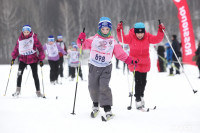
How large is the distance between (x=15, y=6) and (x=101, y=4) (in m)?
9.90

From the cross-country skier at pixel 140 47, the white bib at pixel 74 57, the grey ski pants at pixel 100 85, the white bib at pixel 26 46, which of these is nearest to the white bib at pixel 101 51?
the grey ski pants at pixel 100 85

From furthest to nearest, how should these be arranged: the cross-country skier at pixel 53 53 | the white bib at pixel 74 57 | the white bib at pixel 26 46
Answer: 1. the white bib at pixel 74 57
2. the cross-country skier at pixel 53 53
3. the white bib at pixel 26 46

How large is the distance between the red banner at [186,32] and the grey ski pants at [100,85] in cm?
1030

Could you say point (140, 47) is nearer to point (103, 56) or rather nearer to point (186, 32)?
point (103, 56)

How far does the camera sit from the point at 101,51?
4.21m

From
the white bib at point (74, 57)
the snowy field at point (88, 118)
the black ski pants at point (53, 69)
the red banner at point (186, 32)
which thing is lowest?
the snowy field at point (88, 118)

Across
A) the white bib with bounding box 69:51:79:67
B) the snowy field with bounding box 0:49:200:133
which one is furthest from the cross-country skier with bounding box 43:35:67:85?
the snowy field with bounding box 0:49:200:133

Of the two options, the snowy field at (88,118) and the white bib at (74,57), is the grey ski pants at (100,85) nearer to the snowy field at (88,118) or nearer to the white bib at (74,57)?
the snowy field at (88,118)

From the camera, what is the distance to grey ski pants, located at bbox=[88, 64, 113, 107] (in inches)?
166

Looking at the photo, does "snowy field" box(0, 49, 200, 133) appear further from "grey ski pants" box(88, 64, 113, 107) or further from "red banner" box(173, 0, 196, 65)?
"red banner" box(173, 0, 196, 65)

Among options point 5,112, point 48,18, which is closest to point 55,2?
point 48,18

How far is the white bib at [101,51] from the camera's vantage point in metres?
4.19

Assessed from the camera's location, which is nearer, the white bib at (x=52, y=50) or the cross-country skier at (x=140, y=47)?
the cross-country skier at (x=140, y=47)

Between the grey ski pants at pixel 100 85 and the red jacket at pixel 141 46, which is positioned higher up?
the red jacket at pixel 141 46
